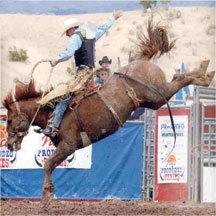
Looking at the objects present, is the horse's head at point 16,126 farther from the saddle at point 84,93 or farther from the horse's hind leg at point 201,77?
the horse's hind leg at point 201,77

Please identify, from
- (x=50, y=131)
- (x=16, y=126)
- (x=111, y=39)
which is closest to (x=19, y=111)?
(x=16, y=126)

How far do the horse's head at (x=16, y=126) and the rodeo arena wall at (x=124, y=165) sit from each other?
2822mm

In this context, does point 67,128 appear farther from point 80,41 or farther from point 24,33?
point 24,33

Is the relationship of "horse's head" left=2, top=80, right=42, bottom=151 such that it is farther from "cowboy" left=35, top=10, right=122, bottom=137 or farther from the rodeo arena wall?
the rodeo arena wall

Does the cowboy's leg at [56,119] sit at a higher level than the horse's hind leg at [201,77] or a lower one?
lower

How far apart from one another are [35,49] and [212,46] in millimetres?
16892

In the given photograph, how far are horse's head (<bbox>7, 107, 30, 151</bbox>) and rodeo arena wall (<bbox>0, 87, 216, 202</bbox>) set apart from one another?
2822mm

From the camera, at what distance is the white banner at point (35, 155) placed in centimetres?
1027

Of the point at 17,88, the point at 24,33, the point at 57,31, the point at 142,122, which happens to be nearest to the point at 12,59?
the point at 24,33

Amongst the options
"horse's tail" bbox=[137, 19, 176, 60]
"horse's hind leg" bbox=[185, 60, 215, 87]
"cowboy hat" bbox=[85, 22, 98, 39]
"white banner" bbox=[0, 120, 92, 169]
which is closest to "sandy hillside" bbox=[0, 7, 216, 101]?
"white banner" bbox=[0, 120, 92, 169]

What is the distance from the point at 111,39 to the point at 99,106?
39.2 meters

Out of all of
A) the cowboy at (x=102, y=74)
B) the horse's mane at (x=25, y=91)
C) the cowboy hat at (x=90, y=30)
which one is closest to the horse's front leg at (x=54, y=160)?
the horse's mane at (x=25, y=91)

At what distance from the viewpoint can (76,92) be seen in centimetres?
711

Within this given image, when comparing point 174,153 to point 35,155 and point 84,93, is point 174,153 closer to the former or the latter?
point 35,155
